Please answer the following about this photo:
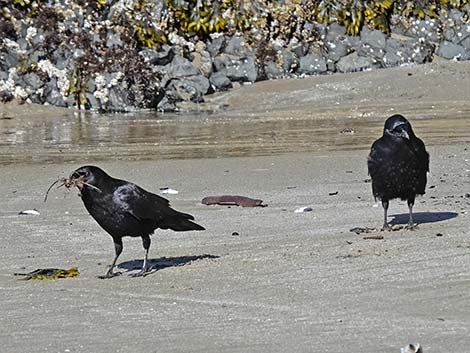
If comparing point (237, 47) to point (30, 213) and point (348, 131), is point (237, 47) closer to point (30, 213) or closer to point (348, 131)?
point (348, 131)

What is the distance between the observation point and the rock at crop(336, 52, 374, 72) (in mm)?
22484

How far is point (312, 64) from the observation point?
2272 centimetres

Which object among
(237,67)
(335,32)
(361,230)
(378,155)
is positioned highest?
(378,155)

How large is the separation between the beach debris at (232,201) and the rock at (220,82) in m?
12.5

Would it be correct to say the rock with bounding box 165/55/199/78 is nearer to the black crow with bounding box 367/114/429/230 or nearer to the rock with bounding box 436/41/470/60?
the rock with bounding box 436/41/470/60

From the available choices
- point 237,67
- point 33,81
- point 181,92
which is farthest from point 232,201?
point 237,67

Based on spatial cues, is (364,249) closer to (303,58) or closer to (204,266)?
(204,266)

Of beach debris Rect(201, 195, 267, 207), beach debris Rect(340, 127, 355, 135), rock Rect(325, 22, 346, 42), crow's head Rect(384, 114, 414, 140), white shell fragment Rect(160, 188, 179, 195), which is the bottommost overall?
beach debris Rect(340, 127, 355, 135)

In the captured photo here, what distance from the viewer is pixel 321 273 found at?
233 inches

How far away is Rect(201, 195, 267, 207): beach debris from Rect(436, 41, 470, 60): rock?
15.1 m

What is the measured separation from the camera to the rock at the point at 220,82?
2186 centimetres

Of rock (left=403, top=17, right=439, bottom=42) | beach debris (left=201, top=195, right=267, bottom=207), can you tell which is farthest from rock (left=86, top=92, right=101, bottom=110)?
beach debris (left=201, top=195, right=267, bottom=207)

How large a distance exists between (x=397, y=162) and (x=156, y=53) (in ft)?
49.1

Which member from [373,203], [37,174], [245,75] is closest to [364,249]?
[373,203]
